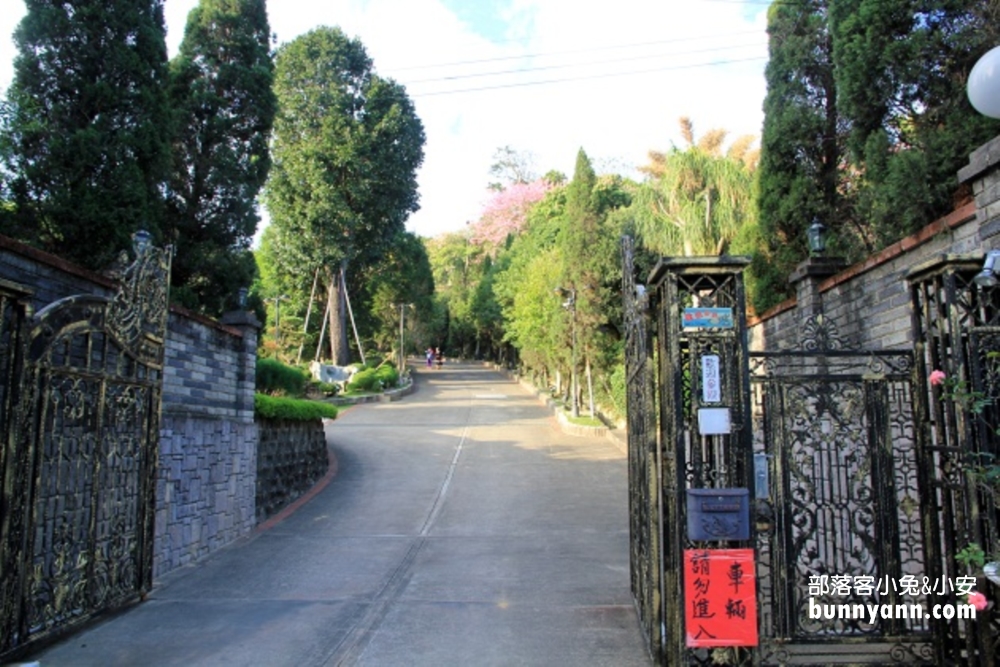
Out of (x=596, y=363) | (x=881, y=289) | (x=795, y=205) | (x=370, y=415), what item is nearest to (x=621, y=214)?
(x=596, y=363)

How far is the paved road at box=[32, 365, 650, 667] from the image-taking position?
443 cm

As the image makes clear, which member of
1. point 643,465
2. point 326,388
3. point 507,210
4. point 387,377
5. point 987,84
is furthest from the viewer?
point 507,210

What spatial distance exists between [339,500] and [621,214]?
42.7ft

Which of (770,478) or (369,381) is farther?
(369,381)

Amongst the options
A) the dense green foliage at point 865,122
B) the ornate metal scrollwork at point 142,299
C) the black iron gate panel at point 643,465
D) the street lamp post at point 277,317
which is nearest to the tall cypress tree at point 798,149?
the dense green foliage at point 865,122

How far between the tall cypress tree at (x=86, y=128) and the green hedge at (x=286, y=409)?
2569 millimetres

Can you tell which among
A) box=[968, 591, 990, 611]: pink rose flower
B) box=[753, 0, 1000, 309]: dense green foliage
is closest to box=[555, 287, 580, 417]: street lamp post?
box=[753, 0, 1000, 309]: dense green foliage

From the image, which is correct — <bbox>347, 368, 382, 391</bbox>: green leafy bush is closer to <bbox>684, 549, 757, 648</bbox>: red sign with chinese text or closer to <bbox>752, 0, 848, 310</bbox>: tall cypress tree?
<bbox>752, 0, 848, 310</bbox>: tall cypress tree

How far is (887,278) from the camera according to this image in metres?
5.58

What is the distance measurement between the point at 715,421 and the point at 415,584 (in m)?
3.66

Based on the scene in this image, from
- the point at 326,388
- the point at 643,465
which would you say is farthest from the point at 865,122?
the point at 326,388

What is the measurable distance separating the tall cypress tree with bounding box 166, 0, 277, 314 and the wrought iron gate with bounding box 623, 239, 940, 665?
8.95 metres

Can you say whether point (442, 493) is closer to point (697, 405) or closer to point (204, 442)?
point (204, 442)

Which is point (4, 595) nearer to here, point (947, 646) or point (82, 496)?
point (82, 496)
